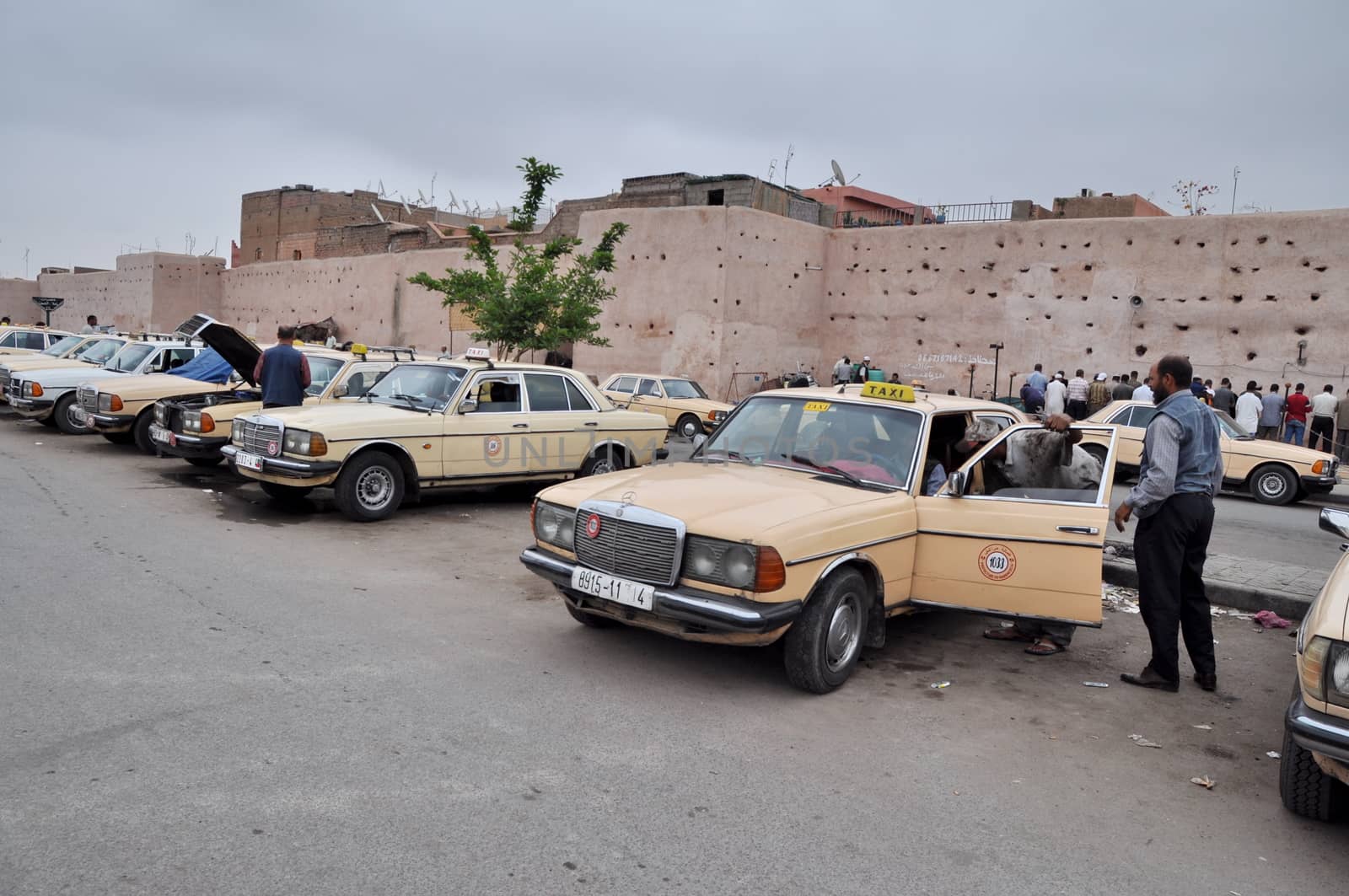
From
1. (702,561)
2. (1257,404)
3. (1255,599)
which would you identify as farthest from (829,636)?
(1257,404)

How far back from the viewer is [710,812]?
11.6 feet

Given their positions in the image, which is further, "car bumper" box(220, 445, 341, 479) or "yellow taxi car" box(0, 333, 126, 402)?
"yellow taxi car" box(0, 333, 126, 402)

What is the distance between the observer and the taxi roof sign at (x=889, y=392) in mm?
6031

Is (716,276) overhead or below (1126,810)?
overhead

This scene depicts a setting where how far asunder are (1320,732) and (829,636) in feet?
6.98

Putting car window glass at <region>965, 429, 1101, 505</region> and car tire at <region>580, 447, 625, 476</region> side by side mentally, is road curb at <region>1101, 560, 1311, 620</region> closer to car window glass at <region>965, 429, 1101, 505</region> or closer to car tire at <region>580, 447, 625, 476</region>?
car window glass at <region>965, 429, 1101, 505</region>

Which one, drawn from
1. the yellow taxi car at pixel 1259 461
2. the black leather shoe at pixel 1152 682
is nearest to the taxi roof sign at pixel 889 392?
the black leather shoe at pixel 1152 682

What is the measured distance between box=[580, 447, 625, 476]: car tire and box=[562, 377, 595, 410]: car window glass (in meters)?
0.50

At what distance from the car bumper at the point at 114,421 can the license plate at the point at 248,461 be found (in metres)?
4.47

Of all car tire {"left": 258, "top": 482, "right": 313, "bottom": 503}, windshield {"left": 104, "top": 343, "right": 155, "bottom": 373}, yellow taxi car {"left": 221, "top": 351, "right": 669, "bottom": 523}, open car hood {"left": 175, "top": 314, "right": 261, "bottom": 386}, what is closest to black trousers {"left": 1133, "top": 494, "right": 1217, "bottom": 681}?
yellow taxi car {"left": 221, "top": 351, "right": 669, "bottom": 523}

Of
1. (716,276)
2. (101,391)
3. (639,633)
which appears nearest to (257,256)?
(716,276)

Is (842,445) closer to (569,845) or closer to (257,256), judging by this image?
(569,845)

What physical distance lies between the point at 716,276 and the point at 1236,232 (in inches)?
493

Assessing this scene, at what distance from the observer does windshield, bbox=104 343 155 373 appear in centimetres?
1427
